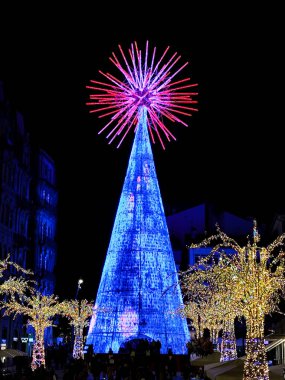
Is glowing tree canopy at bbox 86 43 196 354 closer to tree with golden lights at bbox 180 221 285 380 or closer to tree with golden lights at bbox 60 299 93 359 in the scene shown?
tree with golden lights at bbox 60 299 93 359

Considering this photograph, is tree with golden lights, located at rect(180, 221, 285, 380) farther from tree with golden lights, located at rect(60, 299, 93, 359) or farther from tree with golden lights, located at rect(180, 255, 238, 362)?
tree with golden lights, located at rect(60, 299, 93, 359)

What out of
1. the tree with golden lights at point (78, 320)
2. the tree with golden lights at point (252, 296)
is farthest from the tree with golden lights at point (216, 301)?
the tree with golden lights at point (78, 320)

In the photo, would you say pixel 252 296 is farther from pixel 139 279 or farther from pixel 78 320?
pixel 78 320

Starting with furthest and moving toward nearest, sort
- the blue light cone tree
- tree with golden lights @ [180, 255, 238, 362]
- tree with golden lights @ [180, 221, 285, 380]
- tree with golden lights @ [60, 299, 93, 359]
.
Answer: tree with golden lights @ [60, 299, 93, 359]
the blue light cone tree
tree with golden lights @ [180, 255, 238, 362]
tree with golden lights @ [180, 221, 285, 380]

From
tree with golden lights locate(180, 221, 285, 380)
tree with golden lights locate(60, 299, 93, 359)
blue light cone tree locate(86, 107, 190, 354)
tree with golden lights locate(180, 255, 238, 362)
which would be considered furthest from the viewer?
tree with golden lights locate(60, 299, 93, 359)

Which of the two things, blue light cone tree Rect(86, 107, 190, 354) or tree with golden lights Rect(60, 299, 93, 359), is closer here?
blue light cone tree Rect(86, 107, 190, 354)

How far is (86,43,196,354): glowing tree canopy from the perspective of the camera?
4631cm

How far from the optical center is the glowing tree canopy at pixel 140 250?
46.3 metres

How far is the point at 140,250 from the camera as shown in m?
47.7

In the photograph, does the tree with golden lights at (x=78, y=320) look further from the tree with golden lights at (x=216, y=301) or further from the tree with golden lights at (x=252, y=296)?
the tree with golden lights at (x=252, y=296)

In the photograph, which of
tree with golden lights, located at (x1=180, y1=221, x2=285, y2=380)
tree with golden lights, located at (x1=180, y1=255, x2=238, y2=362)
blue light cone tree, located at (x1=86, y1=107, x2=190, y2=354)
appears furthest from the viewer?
blue light cone tree, located at (x1=86, y1=107, x2=190, y2=354)

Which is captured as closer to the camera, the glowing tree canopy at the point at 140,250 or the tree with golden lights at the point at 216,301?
the tree with golden lights at the point at 216,301

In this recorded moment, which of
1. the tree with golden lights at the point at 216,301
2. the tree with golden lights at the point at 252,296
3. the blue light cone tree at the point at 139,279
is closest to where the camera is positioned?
the tree with golden lights at the point at 252,296

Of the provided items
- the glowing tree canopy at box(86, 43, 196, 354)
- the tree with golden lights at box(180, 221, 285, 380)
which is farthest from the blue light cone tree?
the tree with golden lights at box(180, 221, 285, 380)
